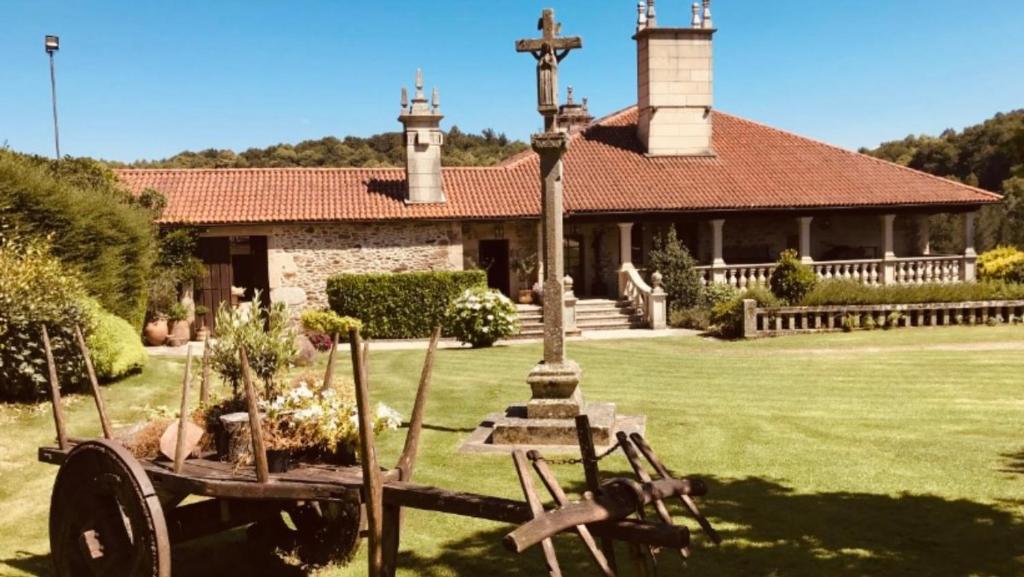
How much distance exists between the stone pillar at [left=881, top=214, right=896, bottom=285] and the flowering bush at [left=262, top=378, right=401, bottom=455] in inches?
879

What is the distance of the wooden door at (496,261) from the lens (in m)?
23.8

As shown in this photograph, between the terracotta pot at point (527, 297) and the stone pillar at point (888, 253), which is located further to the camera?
the stone pillar at point (888, 253)

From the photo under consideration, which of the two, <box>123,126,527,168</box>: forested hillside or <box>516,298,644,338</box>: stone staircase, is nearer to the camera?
<box>516,298,644,338</box>: stone staircase

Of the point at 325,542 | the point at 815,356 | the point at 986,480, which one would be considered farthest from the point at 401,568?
the point at 815,356

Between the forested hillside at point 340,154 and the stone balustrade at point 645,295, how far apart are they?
25362 mm

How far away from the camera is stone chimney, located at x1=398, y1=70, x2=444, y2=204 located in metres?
22.2

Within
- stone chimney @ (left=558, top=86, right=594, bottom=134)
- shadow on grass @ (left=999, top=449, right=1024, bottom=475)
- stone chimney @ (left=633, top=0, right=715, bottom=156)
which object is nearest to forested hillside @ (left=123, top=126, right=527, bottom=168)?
stone chimney @ (left=558, top=86, right=594, bottom=134)

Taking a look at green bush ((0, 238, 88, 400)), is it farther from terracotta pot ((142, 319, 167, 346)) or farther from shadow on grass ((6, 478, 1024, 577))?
terracotta pot ((142, 319, 167, 346))

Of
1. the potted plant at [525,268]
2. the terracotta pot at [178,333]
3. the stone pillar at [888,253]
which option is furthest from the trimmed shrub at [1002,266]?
the terracotta pot at [178,333]

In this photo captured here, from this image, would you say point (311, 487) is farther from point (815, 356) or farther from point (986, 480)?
point (815, 356)

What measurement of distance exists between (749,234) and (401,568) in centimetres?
2202

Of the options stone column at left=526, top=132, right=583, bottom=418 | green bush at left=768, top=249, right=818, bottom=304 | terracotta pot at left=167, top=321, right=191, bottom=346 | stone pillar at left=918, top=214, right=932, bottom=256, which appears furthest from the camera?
stone pillar at left=918, top=214, right=932, bottom=256

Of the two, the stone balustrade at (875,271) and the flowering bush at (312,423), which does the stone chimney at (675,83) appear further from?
the flowering bush at (312,423)

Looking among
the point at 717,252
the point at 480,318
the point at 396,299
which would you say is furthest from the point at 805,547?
the point at 717,252
